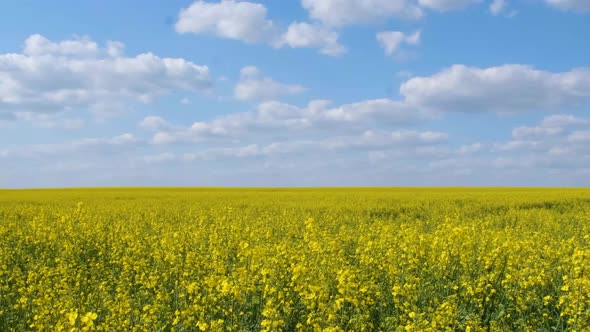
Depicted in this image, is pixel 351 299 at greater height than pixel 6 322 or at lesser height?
greater

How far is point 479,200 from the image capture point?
91.2ft

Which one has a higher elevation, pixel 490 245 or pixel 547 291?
pixel 490 245

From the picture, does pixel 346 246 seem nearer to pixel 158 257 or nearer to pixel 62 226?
pixel 158 257

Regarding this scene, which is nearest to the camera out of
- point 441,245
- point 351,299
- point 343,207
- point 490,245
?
point 351,299

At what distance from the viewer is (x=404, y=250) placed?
8.08 metres

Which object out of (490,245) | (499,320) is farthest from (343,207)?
(499,320)

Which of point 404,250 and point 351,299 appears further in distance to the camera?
point 404,250

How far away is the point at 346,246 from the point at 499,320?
4693mm

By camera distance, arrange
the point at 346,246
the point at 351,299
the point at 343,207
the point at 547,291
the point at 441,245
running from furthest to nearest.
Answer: the point at 343,207 → the point at 346,246 → the point at 441,245 → the point at 547,291 → the point at 351,299

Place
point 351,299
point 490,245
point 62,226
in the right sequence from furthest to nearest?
point 62,226 < point 490,245 < point 351,299

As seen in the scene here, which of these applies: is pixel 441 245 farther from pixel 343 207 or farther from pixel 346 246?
pixel 343 207

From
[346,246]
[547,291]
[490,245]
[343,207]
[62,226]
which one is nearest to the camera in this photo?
[547,291]

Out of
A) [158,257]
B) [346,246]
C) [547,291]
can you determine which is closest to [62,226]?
[158,257]

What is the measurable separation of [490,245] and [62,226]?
10914 millimetres
